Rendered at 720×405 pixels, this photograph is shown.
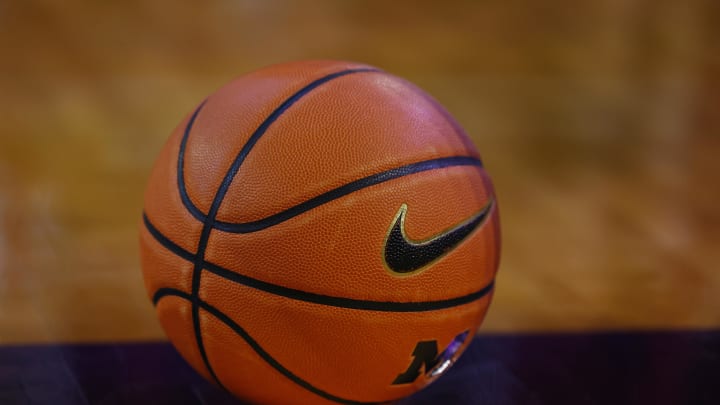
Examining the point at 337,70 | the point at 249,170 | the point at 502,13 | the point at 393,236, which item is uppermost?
the point at 337,70

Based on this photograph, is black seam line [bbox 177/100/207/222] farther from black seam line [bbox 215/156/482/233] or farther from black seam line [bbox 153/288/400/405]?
black seam line [bbox 153/288/400/405]

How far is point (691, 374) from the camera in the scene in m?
2.06

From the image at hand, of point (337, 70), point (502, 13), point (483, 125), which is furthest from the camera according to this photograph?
point (502, 13)

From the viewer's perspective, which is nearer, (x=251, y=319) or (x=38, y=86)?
(x=251, y=319)

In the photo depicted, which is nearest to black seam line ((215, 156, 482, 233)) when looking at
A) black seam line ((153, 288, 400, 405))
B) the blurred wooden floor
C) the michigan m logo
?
black seam line ((153, 288, 400, 405))

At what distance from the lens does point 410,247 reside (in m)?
1.49

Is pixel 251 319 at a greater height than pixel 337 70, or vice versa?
pixel 337 70

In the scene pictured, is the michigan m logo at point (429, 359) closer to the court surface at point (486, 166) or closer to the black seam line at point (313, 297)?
the black seam line at point (313, 297)

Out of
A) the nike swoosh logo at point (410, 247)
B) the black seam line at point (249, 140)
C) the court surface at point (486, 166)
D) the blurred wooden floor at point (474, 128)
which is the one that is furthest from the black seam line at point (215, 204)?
the blurred wooden floor at point (474, 128)

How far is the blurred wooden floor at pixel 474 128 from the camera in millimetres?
2496

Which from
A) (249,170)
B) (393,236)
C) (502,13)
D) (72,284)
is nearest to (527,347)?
(393,236)

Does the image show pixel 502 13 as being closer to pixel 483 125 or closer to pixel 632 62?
pixel 632 62

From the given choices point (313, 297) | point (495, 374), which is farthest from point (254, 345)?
point (495, 374)

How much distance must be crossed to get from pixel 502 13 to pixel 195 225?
5.00 metres
